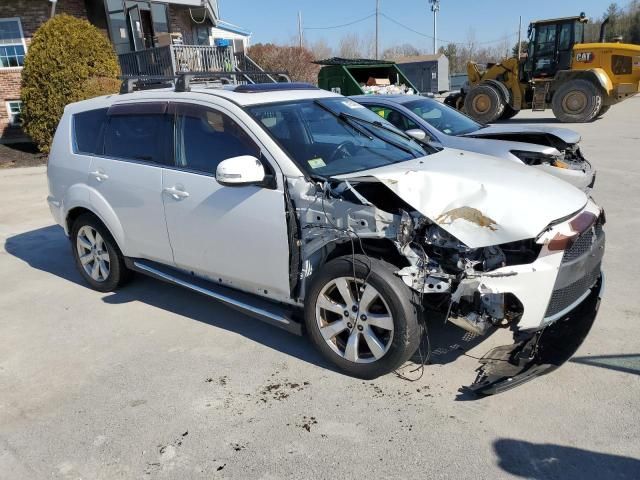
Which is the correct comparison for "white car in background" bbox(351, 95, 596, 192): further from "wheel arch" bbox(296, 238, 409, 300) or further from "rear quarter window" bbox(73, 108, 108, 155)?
"rear quarter window" bbox(73, 108, 108, 155)

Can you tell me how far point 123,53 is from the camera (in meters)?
16.1

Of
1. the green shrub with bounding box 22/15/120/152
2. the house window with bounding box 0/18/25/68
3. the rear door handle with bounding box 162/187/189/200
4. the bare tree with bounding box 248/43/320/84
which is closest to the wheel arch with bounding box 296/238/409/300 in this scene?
the rear door handle with bounding box 162/187/189/200

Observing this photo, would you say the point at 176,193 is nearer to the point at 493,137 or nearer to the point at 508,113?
the point at 493,137

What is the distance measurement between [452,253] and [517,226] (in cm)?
38

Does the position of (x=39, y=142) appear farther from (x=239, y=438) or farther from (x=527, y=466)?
(x=527, y=466)

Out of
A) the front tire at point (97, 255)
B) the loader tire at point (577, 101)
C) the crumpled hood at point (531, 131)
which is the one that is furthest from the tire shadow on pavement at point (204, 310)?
the loader tire at point (577, 101)

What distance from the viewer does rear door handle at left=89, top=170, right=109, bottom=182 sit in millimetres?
4555

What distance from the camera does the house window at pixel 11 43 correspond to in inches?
600

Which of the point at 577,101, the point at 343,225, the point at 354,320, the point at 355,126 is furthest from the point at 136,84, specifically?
the point at 577,101

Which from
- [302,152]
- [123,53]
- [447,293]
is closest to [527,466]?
[447,293]

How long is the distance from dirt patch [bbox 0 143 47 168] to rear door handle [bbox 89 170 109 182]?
10.2 m

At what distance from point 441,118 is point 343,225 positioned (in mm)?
4990

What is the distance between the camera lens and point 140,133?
4359 millimetres

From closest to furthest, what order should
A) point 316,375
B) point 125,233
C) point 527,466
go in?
point 527,466, point 316,375, point 125,233
